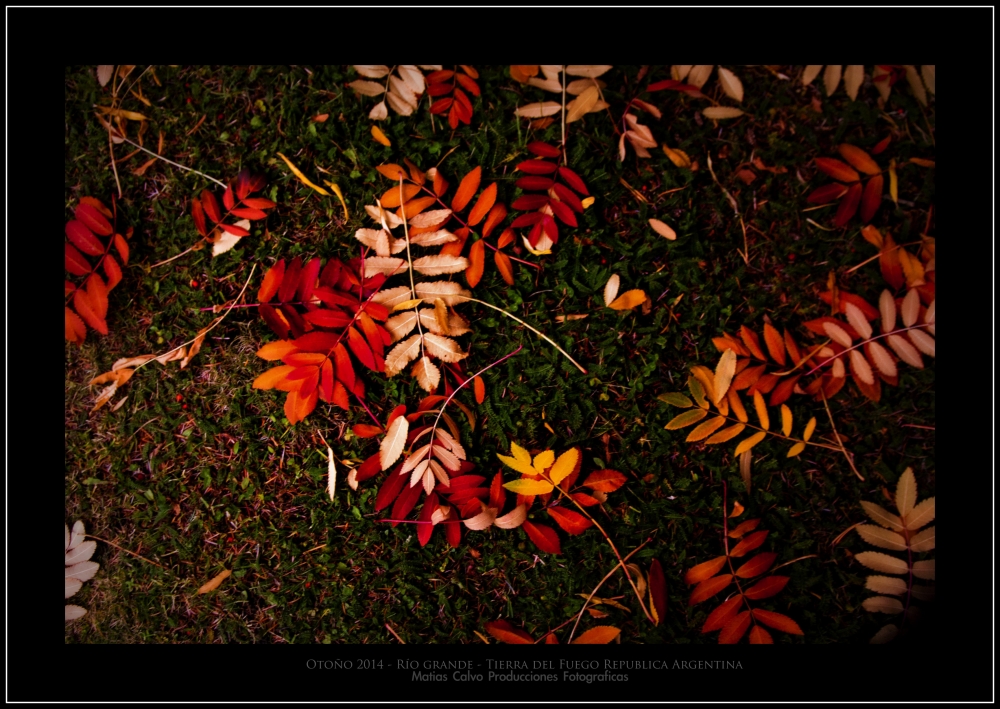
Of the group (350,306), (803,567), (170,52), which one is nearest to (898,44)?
(803,567)

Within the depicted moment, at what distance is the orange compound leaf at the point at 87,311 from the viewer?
1.44 m

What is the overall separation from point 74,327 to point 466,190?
1283 millimetres

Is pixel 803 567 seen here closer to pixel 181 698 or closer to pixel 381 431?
pixel 381 431

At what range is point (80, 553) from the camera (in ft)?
4.96

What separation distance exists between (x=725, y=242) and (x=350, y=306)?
3.74 feet

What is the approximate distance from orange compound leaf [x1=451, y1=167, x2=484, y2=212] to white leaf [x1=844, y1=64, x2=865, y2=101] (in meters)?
1.10

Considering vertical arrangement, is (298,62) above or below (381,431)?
above

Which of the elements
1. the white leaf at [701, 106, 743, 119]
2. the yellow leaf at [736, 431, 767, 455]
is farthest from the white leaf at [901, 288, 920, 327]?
the white leaf at [701, 106, 743, 119]

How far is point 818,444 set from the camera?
56.3 inches

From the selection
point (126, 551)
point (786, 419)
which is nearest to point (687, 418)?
point (786, 419)

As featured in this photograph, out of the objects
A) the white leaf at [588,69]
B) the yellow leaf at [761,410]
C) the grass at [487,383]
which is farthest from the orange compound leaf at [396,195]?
the yellow leaf at [761,410]

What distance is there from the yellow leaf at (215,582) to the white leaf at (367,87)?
1546 mm

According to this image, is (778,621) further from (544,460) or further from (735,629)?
(544,460)

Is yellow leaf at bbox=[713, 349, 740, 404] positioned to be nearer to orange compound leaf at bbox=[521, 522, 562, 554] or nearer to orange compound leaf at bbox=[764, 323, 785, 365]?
orange compound leaf at bbox=[764, 323, 785, 365]
